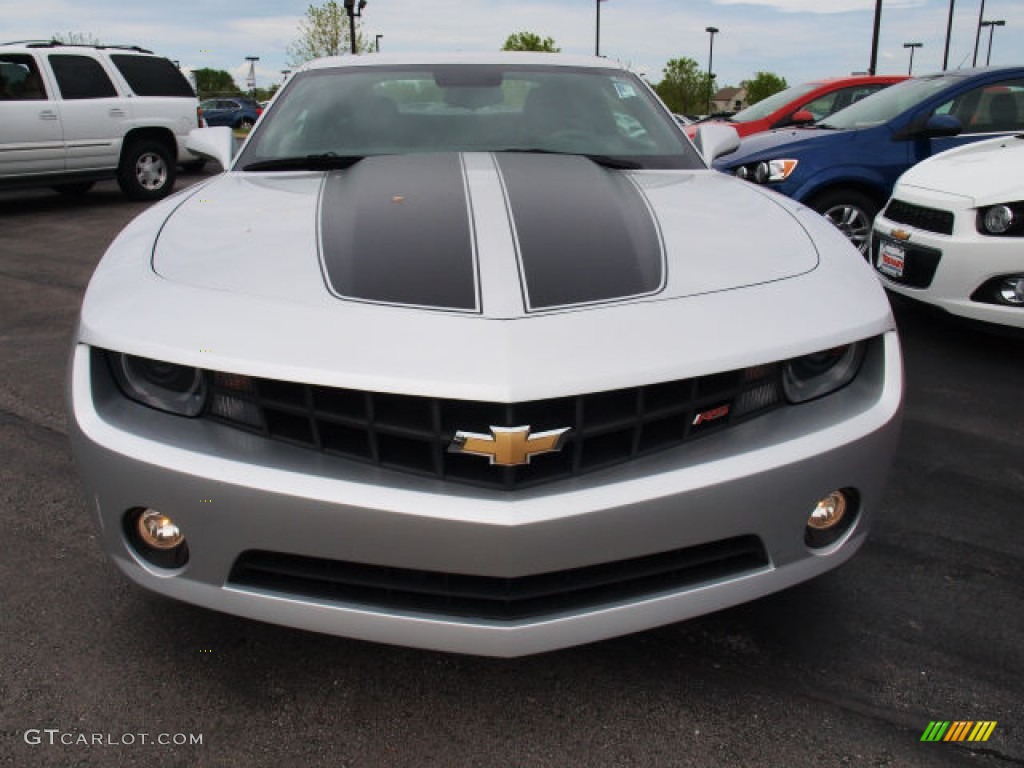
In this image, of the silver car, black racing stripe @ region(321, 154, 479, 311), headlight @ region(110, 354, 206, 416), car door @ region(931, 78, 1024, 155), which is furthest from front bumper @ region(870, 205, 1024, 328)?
headlight @ region(110, 354, 206, 416)

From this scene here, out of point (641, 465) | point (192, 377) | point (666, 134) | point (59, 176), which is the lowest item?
point (59, 176)

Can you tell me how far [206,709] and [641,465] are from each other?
1123 millimetres

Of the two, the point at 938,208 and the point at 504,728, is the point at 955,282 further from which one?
the point at 504,728

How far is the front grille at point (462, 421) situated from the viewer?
165cm

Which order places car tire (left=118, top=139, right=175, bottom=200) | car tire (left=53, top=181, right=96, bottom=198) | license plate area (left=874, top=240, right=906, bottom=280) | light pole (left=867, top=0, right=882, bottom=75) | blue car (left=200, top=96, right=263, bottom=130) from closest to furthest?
1. license plate area (left=874, top=240, right=906, bottom=280)
2. car tire (left=118, top=139, right=175, bottom=200)
3. car tire (left=53, top=181, right=96, bottom=198)
4. light pole (left=867, top=0, right=882, bottom=75)
5. blue car (left=200, top=96, right=263, bottom=130)

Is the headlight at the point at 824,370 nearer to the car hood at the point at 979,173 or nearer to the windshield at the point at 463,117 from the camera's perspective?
the windshield at the point at 463,117

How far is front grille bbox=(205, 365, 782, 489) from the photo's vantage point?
1.65 m

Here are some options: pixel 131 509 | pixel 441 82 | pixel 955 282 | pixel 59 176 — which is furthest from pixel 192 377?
pixel 59 176

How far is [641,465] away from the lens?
172 cm

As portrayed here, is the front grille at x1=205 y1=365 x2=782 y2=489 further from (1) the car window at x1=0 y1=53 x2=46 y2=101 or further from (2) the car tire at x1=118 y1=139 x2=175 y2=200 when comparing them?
(2) the car tire at x1=118 y1=139 x2=175 y2=200

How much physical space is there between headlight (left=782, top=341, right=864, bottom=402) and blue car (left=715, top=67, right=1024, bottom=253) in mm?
4254

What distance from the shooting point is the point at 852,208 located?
6188mm
